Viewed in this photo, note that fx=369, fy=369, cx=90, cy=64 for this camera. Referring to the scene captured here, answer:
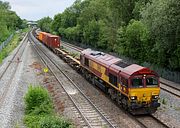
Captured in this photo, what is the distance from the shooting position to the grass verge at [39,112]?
19266 mm

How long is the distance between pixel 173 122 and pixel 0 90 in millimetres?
15834

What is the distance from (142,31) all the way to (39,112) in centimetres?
2388

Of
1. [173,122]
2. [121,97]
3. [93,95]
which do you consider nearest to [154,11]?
[93,95]

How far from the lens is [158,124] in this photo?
69.1 ft

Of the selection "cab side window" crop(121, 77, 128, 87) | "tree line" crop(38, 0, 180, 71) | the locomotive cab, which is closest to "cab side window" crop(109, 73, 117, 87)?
"cab side window" crop(121, 77, 128, 87)

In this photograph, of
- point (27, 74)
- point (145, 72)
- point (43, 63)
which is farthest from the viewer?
point (43, 63)

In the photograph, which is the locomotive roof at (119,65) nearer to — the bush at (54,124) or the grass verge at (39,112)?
the grass verge at (39,112)

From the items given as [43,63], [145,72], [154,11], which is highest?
[154,11]

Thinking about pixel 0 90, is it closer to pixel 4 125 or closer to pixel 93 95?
pixel 93 95

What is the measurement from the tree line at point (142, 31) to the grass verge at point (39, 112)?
1372cm

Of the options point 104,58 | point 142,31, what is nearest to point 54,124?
point 104,58

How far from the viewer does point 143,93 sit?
22703mm

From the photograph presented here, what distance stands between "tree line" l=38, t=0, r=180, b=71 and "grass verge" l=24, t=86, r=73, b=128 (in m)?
13.7

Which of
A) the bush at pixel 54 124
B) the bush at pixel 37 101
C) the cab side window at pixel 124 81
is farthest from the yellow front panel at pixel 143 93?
the bush at pixel 37 101
